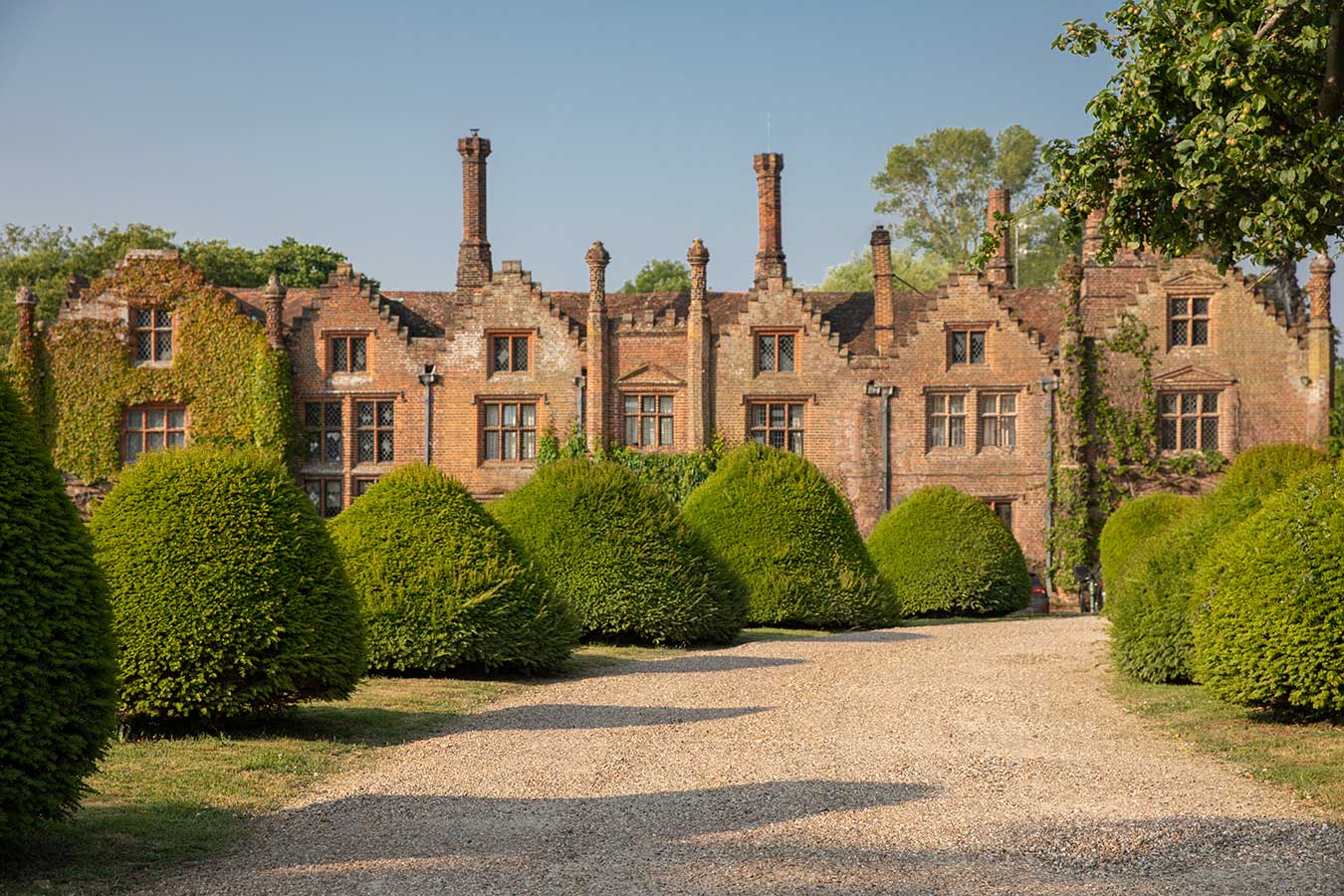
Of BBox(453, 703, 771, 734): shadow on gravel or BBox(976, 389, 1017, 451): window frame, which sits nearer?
BBox(453, 703, 771, 734): shadow on gravel

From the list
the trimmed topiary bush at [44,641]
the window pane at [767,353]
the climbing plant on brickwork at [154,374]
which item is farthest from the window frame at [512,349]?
the trimmed topiary bush at [44,641]

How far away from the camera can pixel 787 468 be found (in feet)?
68.5

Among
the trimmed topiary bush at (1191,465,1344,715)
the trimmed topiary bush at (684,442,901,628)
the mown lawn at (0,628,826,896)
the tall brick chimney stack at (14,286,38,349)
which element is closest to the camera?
Result: the mown lawn at (0,628,826,896)

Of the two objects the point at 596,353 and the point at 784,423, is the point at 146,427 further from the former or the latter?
the point at 784,423

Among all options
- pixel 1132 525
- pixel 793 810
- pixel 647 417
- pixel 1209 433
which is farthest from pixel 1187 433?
pixel 793 810

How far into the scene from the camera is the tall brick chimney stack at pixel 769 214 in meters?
35.4

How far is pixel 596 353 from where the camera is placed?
3400 centimetres

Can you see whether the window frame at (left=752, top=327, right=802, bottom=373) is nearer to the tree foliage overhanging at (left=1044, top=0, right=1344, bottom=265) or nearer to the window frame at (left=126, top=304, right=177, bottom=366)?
the window frame at (left=126, top=304, right=177, bottom=366)

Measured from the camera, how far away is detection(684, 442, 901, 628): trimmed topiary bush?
20547mm

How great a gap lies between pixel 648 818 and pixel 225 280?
45.4 metres

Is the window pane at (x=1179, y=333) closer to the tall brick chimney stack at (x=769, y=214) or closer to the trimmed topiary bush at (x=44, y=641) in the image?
the tall brick chimney stack at (x=769, y=214)

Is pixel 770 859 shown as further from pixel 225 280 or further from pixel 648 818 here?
pixel 225 280

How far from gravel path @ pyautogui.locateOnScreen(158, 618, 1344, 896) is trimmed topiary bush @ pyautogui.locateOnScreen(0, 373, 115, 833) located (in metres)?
0.86

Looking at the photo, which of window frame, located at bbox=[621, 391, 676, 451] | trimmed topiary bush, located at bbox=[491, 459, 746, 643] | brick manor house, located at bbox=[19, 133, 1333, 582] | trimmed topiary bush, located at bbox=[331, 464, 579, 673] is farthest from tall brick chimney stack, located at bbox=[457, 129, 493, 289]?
trimmed topiary bush, located at bbox=[331, 464, 579, 673]
